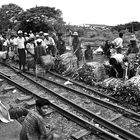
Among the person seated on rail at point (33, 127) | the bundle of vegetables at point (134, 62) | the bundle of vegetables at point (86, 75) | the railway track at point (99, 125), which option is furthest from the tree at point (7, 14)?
the person seated on rail at point (33, 127)

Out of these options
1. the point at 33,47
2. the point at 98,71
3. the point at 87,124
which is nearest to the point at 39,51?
the point at 33,47

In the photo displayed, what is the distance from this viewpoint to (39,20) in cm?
2069

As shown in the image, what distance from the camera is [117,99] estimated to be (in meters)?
8.67

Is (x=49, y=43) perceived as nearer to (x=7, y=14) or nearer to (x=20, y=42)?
(x=20, y=42)

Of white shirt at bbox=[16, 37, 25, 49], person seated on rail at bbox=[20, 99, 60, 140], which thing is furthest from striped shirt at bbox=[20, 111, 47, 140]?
white shirt at bbox=[16, 37, 25, 49]

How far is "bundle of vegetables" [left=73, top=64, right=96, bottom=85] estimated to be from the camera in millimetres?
11016

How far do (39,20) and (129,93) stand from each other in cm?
1413

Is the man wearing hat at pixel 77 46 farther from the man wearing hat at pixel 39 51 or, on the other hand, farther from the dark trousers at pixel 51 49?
the man wearing hat at pixel 39 51

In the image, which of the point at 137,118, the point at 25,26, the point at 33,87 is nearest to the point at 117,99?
the point at 137,118

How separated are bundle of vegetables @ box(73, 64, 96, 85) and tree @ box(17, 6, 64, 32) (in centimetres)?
1005

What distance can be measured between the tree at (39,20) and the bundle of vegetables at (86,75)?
396 inches

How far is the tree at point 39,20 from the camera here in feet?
67.6

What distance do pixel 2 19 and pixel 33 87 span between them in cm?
2443

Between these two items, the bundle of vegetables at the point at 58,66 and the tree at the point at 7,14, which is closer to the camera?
the bundle of vegetables at the point at 58,66
